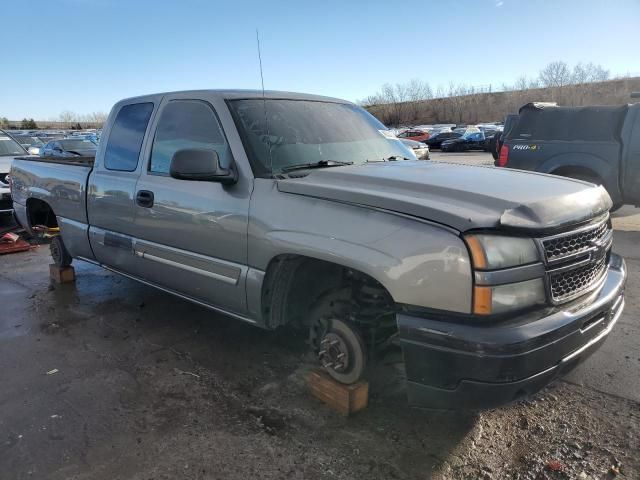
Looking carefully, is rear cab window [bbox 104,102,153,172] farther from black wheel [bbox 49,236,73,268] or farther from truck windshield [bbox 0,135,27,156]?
truck windshield [bbox 0,135,27,156]

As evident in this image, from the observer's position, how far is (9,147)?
10.5 meters

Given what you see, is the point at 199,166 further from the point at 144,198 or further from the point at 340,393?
the point at 340,393

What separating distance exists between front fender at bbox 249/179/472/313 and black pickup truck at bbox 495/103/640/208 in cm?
651

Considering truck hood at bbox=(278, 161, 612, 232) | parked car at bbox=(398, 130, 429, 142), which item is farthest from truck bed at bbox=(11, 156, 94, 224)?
parked car at bbox=(398, 130, 429, 142)

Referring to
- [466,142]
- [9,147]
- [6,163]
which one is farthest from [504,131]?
[466,142]

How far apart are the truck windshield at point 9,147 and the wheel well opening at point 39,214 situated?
207 inches

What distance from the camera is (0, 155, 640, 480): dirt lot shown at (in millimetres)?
2578

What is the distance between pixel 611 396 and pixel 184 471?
260cm

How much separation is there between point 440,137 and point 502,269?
34971 millimetres

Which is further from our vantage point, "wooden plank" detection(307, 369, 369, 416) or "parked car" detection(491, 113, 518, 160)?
"parked car" detection(491, 113, 518, 160)

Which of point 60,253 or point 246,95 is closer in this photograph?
point 246,95

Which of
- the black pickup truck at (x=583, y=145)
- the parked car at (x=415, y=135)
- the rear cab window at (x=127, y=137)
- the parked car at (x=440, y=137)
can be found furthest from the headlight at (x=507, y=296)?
the parked car at (x=415, y=135)

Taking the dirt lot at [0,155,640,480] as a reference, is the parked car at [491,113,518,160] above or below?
above

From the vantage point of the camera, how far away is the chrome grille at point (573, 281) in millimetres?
2439
